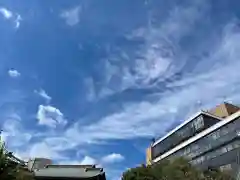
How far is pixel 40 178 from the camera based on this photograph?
1158 inches

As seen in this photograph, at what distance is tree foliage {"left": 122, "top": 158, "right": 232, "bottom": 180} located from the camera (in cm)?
3913

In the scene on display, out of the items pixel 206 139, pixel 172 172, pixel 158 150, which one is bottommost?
pixel 172 172

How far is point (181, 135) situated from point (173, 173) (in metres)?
30.3

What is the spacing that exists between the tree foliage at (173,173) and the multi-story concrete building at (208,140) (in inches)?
303

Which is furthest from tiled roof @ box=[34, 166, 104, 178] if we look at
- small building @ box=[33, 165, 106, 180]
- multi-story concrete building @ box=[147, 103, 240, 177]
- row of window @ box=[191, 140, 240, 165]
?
row of window @ box=[191, 140, 240, 165]

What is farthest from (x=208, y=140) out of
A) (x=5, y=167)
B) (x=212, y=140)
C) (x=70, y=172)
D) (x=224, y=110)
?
(x=5, y=167)

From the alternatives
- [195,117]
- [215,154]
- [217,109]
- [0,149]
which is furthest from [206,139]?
[0,149]

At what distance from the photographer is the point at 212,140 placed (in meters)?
56.3

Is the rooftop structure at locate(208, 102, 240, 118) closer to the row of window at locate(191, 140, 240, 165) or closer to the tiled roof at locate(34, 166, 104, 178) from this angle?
the row of window at locate(191, 140, 240, 165)

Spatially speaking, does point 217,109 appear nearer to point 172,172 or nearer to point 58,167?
point 172,172

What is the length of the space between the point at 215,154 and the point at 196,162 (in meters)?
5.56

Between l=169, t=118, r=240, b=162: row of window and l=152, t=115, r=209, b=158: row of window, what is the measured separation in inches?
137

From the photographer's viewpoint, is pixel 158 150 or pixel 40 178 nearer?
pixel 40 178

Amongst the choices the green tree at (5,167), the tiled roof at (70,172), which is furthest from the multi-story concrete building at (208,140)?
the green tree at (5,167)
